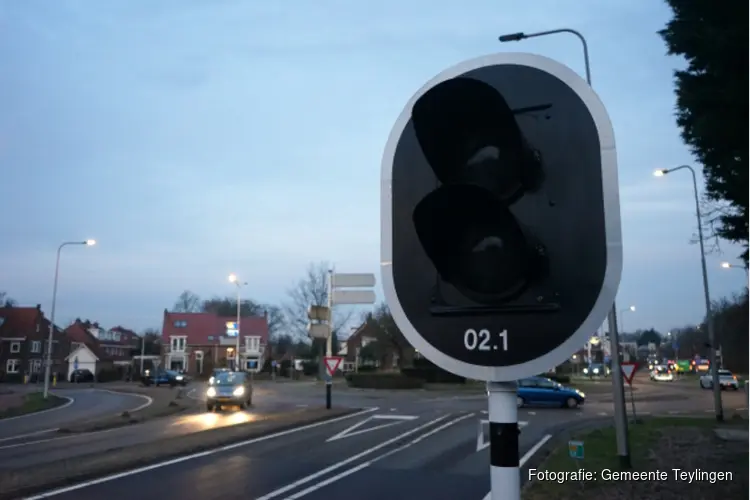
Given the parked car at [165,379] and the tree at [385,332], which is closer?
the tree at [385,332]

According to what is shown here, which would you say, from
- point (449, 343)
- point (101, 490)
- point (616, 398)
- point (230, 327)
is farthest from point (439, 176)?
point (230, 327)

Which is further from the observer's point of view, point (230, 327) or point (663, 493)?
point (230, 327)

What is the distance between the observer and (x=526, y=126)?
2174 millimetres

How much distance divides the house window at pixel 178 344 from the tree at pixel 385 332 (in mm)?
35713

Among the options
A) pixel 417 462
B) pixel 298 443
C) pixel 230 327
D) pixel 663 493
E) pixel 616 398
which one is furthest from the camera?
pixel 230 327

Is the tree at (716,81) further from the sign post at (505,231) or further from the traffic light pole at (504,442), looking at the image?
the traffic light pole at (504,442)

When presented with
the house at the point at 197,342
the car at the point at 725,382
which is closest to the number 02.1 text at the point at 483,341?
the car at the point at 725,382

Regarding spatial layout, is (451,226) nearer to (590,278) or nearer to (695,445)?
(590,278)

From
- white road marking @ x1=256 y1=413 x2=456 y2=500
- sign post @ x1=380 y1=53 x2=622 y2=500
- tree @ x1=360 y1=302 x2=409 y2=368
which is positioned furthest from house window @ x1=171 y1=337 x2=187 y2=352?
sign post @ x1=380 y1=53 x2=622 y2=500

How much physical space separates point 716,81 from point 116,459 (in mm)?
12854

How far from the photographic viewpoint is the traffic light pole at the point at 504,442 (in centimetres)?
190

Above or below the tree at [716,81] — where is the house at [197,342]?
below

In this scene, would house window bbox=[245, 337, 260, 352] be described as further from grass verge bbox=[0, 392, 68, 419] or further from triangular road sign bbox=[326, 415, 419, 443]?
triangular road sign bbox=[326, 415, 419, 443]

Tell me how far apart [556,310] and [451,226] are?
423 mm
